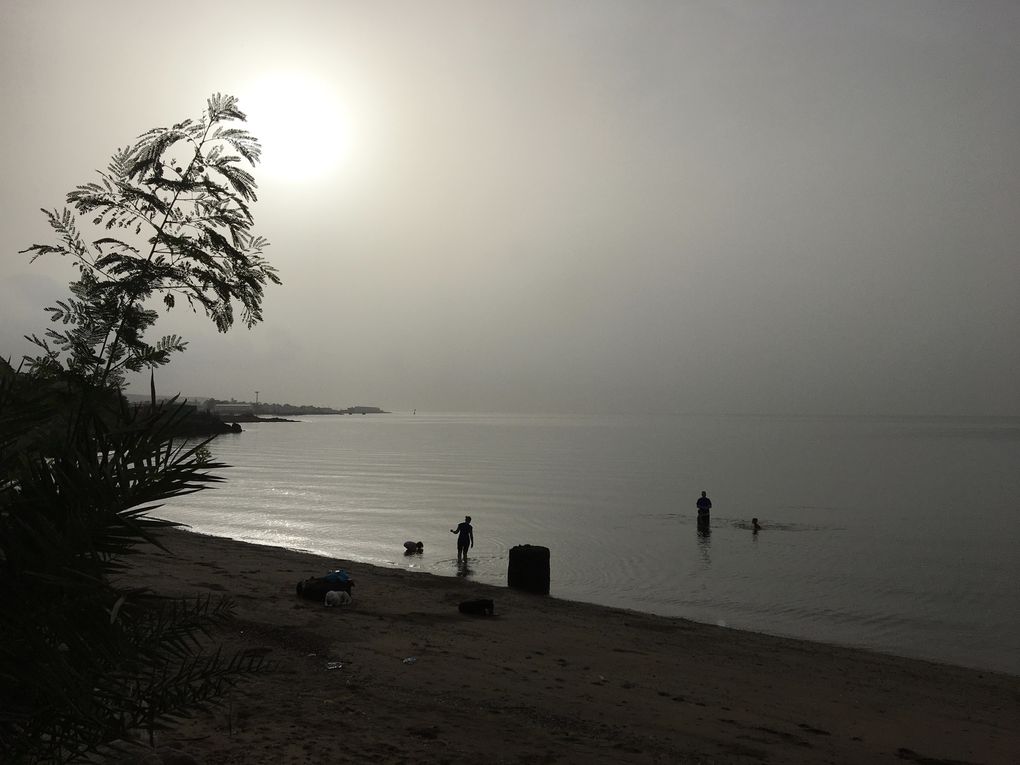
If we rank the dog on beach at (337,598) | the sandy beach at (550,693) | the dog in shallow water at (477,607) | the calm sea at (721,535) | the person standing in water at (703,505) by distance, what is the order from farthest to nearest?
1. the person standing in water at (703,505)
2. the calm sea at (721,535)
3. the dog in shallow water at (477,607)
4. the dog on beach at (337,598)
5. the sandy beach at (550,693)

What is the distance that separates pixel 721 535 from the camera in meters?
35.5

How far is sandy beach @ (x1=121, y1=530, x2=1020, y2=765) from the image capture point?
7770 millimetres

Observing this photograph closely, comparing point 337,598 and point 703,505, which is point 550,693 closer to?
point 337,598

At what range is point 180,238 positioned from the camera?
21.1 feet

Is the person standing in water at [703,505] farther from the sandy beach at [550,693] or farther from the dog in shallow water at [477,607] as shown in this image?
the dog in shallow water at [477,607]

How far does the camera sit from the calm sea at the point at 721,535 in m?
20.8

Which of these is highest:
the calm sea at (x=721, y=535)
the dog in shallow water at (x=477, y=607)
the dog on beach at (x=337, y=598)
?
the dog on beach at (x=337, y=598)

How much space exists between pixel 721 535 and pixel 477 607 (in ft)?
76.9

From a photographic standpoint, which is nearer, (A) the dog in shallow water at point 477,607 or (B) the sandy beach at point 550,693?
(B) the sandy beach at point 550,693

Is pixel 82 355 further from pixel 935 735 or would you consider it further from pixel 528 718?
pixel 935 735

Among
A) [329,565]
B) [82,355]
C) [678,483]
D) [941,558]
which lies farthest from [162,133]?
[678,483]

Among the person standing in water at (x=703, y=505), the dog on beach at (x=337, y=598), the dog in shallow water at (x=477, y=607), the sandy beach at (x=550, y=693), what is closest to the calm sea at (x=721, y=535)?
the person standing in water at (x=703, y=505)

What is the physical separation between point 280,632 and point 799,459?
94.1 metres

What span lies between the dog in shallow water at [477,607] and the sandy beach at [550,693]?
309 millimetres
